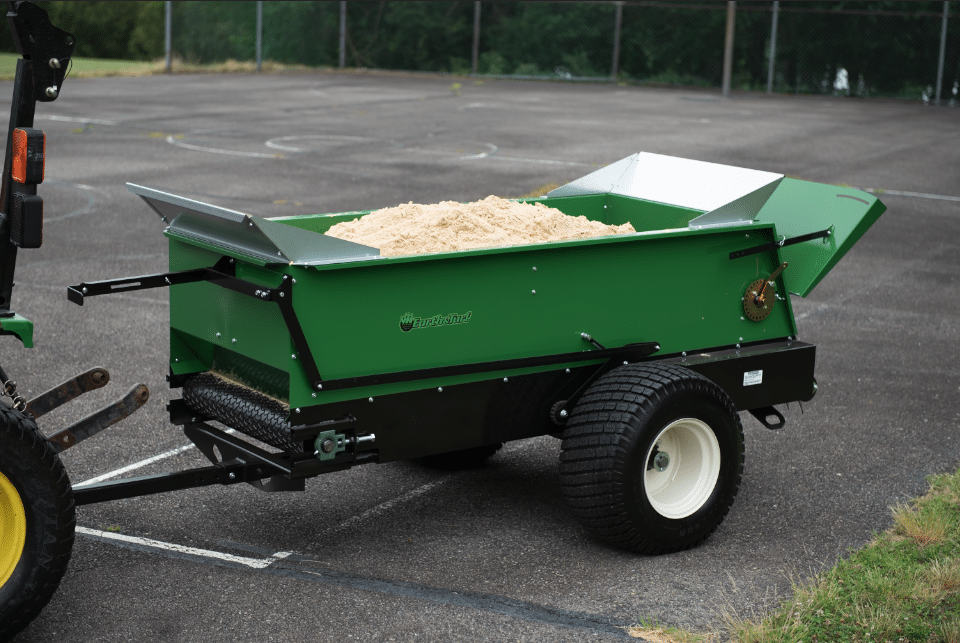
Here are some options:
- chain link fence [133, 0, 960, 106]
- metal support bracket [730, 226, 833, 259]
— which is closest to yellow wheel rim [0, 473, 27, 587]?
metal support bracket [730, 226, 833, 259]

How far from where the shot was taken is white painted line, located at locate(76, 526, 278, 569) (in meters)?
5.38

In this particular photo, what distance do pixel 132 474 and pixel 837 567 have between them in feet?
11.9

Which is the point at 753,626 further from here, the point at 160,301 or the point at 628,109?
the point at 628,109

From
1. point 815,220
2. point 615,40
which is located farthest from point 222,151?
point 615,40

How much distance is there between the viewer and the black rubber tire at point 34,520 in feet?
14.4

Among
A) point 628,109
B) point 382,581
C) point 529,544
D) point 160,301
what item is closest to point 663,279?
point 529,544

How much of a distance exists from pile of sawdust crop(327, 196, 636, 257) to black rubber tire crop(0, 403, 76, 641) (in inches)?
70.6

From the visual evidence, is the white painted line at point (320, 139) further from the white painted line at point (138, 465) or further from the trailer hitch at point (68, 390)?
the trailer hitch at point (68, 390)

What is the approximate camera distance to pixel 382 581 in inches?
205

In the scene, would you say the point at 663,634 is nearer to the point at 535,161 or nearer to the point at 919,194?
the point at 919,194

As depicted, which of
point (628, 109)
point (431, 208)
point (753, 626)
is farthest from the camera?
point (628, 109)

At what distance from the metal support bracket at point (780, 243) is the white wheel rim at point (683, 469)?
892 millimetres

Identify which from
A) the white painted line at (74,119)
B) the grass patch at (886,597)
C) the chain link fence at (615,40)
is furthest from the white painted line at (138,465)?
the chain link fence at (615,40)

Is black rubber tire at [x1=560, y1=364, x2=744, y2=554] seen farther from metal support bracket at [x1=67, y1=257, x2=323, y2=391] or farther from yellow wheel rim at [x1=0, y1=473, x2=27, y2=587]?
yellow wheel rim at [x1=0, y1=473, x2=27, y2=587]
